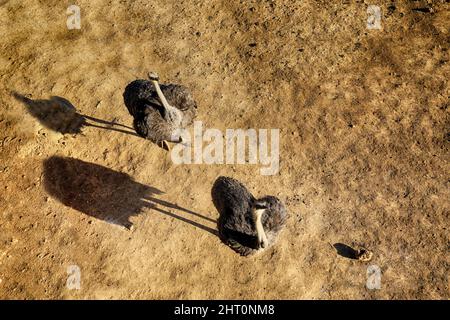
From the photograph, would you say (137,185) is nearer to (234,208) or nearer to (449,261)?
(234,208)

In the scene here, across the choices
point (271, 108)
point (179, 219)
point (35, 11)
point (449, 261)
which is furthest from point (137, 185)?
point (449, 261)

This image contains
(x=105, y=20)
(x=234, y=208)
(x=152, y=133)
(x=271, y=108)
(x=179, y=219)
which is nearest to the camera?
(x=234, y=208)

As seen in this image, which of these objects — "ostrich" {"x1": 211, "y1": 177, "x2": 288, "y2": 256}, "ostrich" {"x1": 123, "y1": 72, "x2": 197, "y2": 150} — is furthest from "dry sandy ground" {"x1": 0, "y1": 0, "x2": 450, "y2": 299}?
"ostrich" {"x1": 123, "y1": 72, "x2": 197, "y2": 150}

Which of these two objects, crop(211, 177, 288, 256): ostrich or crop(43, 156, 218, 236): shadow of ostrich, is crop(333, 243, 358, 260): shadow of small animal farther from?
crop(43, 156, 218, 236): shadow of ostrich

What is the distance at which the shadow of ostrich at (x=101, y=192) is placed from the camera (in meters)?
12.9

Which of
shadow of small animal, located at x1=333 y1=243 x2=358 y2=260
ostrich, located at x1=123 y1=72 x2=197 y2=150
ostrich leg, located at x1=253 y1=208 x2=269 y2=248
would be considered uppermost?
ostrich, located at x1=123 y1=72 x2=197 y2=150

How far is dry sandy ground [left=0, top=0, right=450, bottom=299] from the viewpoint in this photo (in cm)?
1217

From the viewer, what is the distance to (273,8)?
16.2m

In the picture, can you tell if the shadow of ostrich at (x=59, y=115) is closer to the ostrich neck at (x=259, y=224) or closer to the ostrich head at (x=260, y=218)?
the ostrich head at (x=260, y=218)

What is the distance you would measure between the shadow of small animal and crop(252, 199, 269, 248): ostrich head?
3.20 meters

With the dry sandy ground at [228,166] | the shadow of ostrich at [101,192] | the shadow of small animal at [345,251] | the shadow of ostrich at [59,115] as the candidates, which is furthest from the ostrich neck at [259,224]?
the shadow of ostrich at [59,115]

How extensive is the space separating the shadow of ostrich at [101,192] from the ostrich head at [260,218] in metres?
2.86
